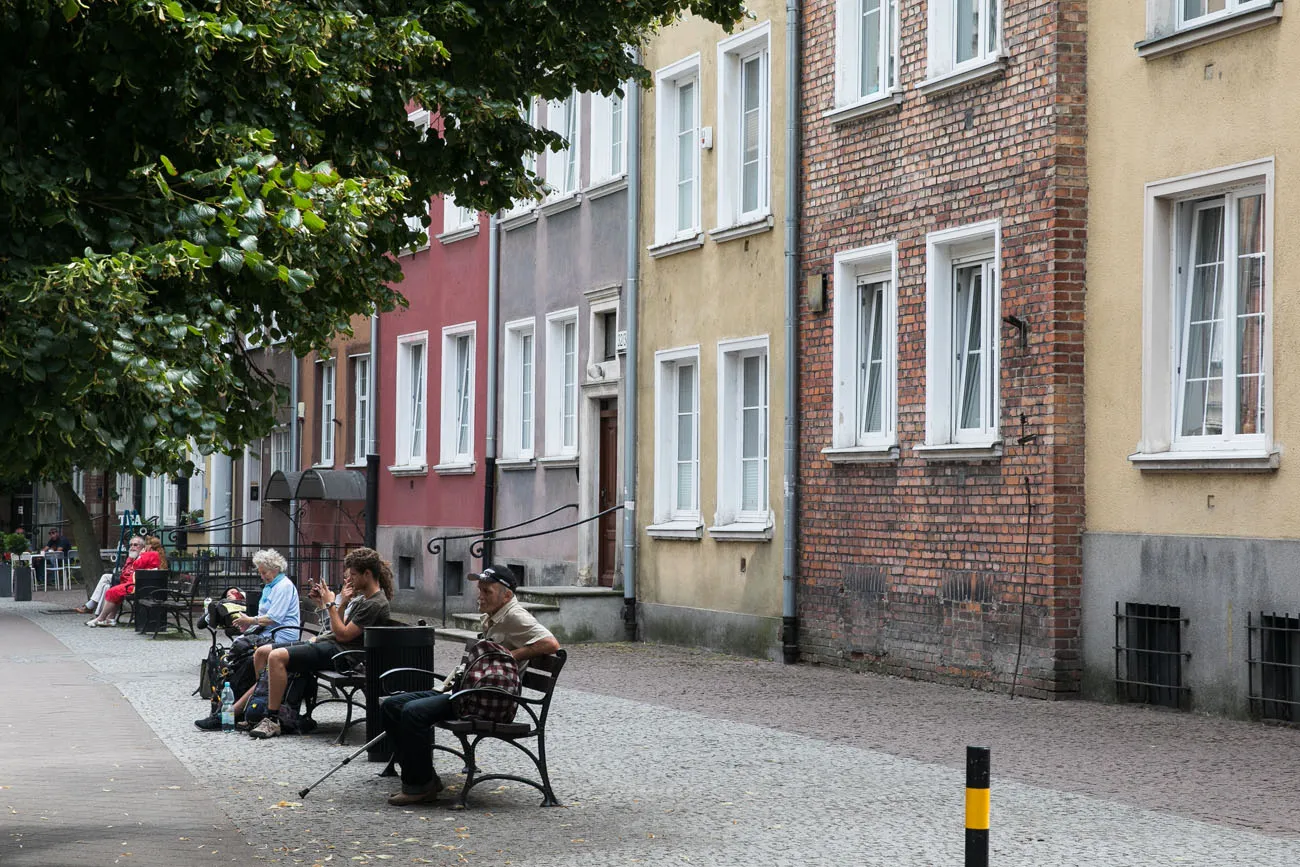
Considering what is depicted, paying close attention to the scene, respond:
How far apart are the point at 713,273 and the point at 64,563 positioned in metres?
28.0

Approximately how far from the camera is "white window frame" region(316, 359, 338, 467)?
120ft

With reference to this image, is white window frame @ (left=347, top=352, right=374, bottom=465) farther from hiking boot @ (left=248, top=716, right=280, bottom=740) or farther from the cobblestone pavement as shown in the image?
hiking boot @ (left=248, top=716, right=280, bottom=740)

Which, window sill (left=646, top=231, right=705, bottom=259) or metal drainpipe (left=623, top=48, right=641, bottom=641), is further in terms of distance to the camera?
metal drainpipe (left=623, top=48, right=641, bottom=641)

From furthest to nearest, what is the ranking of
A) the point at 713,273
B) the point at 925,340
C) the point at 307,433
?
the point at 307,433 < the point at 713,273 < the point at 925,340

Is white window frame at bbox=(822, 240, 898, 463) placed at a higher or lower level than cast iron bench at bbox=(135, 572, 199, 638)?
higher

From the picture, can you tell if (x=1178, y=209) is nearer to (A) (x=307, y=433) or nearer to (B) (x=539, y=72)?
(B) (x=539, y=72)

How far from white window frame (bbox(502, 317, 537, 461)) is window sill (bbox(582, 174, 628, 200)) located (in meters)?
3.32

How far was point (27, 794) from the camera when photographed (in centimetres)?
1147

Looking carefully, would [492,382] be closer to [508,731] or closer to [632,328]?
[632,328]

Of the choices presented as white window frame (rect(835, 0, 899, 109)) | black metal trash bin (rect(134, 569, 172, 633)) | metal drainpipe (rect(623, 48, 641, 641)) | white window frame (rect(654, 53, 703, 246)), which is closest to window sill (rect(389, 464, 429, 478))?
black metal trash bin (rect(134, 569, 172, 633))

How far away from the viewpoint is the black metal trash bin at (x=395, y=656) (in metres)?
12.5

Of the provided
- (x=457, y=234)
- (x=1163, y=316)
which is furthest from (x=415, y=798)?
(x=457, y=234)

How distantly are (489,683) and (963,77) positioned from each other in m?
9.08

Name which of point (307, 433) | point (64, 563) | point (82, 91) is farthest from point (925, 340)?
point (64, 563)
